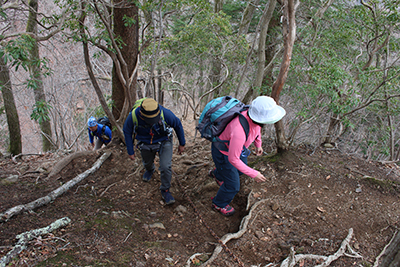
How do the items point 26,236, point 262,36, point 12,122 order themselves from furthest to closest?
point 12,122 → point 262,36 → point 26,236

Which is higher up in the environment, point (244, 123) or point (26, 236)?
point (244, 123)

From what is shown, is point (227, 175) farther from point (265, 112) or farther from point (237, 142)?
point (265, 112)

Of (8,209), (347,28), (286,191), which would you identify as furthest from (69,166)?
(347,28)

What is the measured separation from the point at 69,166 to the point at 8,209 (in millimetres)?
1482

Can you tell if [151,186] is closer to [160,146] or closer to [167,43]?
[160,146]

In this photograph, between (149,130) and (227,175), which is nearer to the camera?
(227,175)

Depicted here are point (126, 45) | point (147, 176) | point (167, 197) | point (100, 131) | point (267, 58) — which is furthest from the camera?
point (267, 58)

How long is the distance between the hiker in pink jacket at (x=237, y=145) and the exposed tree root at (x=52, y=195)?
7.26 feet

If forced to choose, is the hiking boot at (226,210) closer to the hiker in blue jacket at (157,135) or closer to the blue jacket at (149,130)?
the hiker in blue jacket at (157,135)

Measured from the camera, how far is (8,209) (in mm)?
2613

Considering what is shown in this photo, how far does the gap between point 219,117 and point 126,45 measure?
270 cm

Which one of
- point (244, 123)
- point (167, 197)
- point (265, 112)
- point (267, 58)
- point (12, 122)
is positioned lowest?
point (167, 197)

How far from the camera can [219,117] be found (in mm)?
2895

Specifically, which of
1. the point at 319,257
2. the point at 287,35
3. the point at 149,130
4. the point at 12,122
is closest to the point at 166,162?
the point at 149,130
